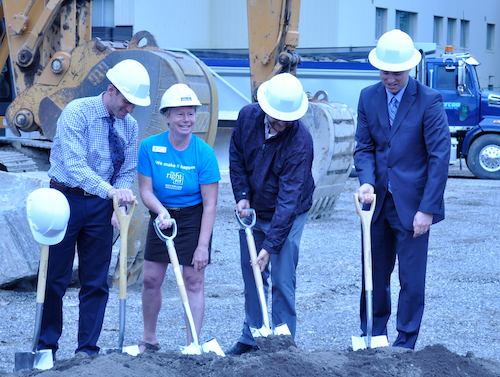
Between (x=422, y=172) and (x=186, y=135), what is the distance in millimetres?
1455

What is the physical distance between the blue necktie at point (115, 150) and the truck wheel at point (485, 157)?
12.7 m

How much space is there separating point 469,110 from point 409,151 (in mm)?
12259

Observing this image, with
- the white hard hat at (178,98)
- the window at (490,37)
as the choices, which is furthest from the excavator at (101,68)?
the window at (490,37)

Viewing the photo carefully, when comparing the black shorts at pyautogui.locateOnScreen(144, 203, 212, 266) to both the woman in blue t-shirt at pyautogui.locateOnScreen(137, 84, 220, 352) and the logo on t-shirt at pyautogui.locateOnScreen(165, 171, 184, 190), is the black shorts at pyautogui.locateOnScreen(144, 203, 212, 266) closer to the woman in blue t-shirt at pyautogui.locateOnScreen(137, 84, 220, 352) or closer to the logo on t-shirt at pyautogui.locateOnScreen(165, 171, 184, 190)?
the woman in blue t-shirt at pyautogui.locateOnScreen(137, 84, 220, 352)

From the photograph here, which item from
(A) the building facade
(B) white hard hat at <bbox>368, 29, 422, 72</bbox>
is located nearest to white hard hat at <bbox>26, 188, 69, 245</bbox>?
(B) white hard hat at <bbox>368, 29, 422, 72</bbox>

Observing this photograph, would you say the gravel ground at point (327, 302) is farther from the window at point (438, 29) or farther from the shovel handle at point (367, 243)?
the window at point (438, 29)

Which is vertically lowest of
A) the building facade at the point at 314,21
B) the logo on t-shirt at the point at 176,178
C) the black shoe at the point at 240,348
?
the black shoe at the point at 240,348

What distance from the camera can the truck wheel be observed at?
50.8 ft

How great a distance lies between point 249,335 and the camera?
4492 mm

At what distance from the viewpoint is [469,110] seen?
15.7 metres

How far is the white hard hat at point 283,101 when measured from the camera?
4.12m

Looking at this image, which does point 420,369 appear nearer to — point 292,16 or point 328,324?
point 328,324

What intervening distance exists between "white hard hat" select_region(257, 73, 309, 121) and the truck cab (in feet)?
39.2

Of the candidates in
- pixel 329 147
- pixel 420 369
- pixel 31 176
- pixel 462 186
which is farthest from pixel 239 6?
pixel 420 369
